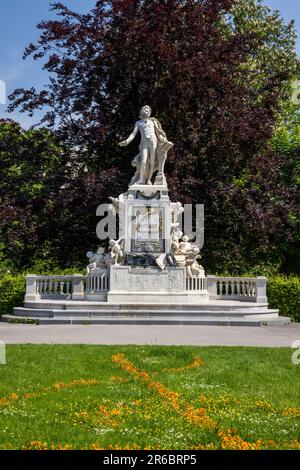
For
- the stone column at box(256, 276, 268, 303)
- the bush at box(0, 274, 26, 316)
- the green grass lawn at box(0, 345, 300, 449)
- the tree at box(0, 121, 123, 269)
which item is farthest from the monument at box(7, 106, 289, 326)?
the green grass lawn at box(0, 345, 300, 449)

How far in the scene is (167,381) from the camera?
8.92m

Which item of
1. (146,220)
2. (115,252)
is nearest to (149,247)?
(146,220)

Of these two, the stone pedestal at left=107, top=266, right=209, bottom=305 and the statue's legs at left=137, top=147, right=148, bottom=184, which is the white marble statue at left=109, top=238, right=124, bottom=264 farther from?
the statue's legs at left=137, top=147, right=148, bottom=184

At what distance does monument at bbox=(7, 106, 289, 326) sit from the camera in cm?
1850

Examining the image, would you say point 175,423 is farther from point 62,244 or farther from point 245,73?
point 245,73

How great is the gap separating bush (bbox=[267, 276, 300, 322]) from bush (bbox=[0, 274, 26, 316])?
822 centimetres

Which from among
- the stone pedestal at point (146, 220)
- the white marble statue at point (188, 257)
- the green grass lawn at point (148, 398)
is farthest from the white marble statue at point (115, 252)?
the green grass lawn at point (148, 398)

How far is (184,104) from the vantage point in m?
28.2

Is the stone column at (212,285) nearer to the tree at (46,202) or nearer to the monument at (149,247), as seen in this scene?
the monument at (149,247)

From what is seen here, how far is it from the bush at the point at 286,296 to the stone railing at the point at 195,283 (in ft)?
7.26

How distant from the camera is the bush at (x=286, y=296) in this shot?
67.5 feet

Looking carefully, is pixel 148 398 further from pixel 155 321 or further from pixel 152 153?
pixel 152 153

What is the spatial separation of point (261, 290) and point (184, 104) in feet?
35.0

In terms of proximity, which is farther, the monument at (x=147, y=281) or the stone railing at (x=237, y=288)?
the stone railing at (x=237, y=288)
